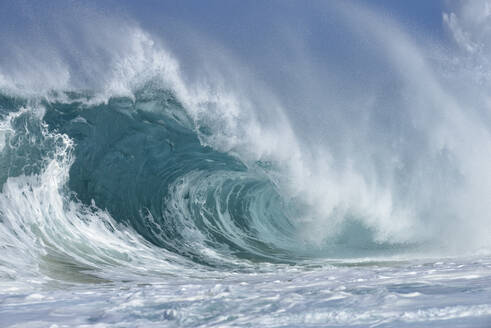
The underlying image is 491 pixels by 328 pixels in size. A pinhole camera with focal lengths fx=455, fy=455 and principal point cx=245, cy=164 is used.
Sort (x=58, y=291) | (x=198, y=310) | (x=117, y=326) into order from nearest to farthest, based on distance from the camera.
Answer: (x=117, y=326) → (x=198, y=310) → (x=58, y=291)

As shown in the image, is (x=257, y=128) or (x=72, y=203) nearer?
(x=72, y=203)

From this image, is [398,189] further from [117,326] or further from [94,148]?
[117,326]

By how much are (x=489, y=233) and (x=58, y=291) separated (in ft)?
24.7

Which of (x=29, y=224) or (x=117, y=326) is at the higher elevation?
(x=29, y=224)

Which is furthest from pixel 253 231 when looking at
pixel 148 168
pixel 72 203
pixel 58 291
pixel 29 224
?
pixel 58 291

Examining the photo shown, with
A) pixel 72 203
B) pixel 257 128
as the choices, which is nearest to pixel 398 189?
pixel 257 128

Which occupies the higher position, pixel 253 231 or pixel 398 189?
pixel 398 189

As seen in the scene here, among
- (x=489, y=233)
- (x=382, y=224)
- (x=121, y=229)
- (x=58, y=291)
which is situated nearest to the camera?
(x=58, y=291)

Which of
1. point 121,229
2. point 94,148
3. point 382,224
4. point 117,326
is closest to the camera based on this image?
point 117,326

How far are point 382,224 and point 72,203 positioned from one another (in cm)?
625

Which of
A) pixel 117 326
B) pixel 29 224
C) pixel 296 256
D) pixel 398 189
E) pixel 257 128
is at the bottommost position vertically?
pixel 117 326

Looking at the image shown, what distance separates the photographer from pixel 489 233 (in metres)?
8.45

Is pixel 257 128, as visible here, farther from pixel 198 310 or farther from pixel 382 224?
pixel 198 310

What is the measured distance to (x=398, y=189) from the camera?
1091 centimetres
